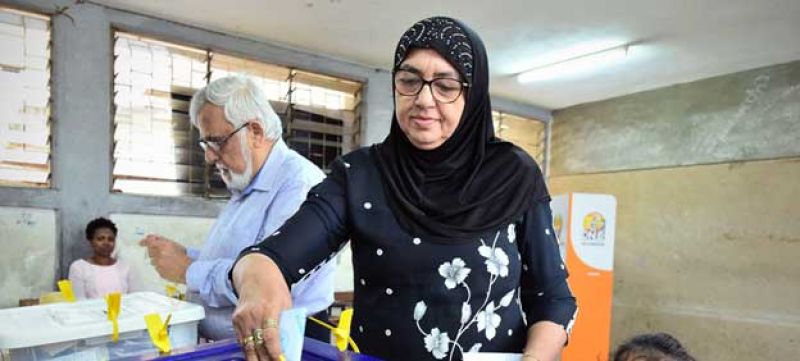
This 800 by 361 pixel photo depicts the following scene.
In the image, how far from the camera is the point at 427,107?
90 cm

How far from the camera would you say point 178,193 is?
378 cm

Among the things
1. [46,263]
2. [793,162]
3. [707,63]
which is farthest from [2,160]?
[793,162]

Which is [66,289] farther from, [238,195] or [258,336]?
[258,336]

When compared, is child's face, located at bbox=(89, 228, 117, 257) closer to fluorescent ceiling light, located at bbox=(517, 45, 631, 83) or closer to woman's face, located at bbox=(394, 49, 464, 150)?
woman's face, located at bbox=(394, 49, 464, 150)

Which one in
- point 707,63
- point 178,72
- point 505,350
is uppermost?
point 707,63

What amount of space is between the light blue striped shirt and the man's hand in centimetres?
17

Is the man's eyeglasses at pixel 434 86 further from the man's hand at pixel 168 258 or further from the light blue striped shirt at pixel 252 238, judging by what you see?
the man's hand at pixel 168 258

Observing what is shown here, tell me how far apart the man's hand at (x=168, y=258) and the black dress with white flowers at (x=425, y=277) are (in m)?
0.84

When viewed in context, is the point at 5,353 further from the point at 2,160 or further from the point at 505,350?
the point at 2,160

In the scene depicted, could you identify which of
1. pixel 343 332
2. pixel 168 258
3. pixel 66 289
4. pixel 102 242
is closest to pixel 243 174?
pixel 168 258

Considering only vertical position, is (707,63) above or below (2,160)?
above

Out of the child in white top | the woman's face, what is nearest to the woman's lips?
the woman's face

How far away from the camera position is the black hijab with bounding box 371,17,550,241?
91 cm

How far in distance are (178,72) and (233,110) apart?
2.62 metres
